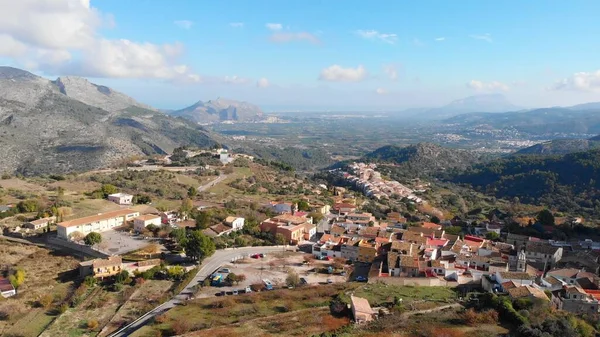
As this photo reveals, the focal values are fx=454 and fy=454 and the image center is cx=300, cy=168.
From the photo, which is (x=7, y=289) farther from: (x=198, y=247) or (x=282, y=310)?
(x=282, y=310)

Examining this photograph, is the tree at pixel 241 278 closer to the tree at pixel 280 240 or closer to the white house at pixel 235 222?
the tree at pixel 280 240

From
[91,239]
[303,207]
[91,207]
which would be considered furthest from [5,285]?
[303,207]

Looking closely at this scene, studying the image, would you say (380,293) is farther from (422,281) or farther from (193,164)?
(193,164)

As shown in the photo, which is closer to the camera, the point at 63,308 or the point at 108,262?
the point at 63,308

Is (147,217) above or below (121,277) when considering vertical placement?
above

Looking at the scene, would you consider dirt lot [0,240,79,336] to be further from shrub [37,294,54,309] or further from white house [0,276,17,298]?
white house [0,276,17,298]

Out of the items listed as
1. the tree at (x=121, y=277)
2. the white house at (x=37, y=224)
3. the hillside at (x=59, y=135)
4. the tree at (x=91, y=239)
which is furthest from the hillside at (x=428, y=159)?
the tree at (x=121, y=277)

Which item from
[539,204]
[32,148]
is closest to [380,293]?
[539,204]
